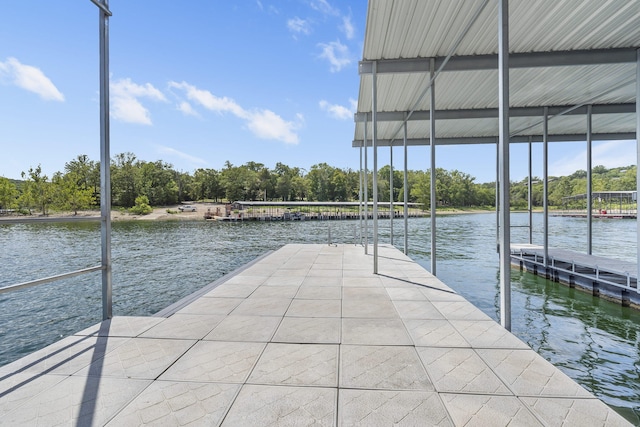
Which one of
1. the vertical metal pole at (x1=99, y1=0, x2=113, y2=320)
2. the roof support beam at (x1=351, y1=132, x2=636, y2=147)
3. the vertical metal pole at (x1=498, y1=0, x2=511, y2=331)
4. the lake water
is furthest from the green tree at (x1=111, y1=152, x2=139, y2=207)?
the vertical metal pole at (x1=498, y1=0, x2=511, y2=331)

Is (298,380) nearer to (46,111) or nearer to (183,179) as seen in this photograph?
(46,111)

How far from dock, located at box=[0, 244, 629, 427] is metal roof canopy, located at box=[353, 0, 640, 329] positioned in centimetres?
95

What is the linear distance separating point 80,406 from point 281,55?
22783 millimetres

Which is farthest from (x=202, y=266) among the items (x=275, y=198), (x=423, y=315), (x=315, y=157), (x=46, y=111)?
(x=315, y=157)

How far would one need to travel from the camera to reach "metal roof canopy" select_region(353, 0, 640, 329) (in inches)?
149

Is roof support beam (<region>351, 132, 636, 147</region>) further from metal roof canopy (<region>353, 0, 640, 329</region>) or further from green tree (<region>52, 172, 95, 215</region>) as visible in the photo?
green tree (<region>52, 172, 95, 215</region>)

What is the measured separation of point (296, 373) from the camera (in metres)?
2.08

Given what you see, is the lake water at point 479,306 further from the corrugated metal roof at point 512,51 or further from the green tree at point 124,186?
the green tree at point 124,186

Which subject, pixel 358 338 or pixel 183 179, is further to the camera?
pixel 183 179

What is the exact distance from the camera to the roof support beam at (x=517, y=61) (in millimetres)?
4863

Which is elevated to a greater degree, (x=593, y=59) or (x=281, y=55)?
(x=281, y=55)

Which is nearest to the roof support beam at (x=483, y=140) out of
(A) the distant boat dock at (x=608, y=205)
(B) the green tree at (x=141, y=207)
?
(A) the distant boat dock at (x=608, y=205)

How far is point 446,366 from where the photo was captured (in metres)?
2.19

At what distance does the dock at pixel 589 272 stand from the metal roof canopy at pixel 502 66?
160 centimetres
